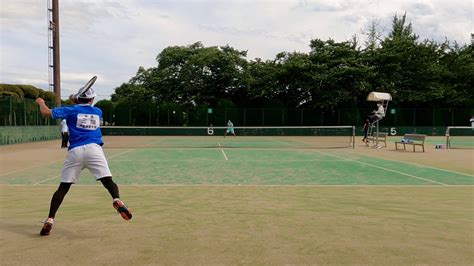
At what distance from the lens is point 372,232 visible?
5.38 metres

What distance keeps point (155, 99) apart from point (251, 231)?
155ft

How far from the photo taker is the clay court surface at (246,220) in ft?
14.7

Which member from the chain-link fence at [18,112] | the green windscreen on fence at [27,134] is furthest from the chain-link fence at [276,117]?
the chain-link fence at [18,112]

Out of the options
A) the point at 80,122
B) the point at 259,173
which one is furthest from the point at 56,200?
the point at 259,173

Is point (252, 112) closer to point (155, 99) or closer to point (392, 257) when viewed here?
point (155, 99)

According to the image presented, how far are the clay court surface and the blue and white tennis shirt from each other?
1107 mm

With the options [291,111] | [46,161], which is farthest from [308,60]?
[46,161]

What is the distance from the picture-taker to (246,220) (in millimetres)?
6035

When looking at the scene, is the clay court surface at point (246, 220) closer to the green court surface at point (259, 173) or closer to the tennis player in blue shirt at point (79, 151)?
the green court surface at point (259, 173)

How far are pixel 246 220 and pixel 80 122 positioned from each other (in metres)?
2.49

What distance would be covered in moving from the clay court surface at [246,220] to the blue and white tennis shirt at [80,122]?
1.11 metres

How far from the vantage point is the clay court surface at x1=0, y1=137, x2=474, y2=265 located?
4.47 m

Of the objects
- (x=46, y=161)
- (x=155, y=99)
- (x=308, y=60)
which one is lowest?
(x=46, y=161)

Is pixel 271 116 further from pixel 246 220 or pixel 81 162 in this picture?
pixel 81 162
